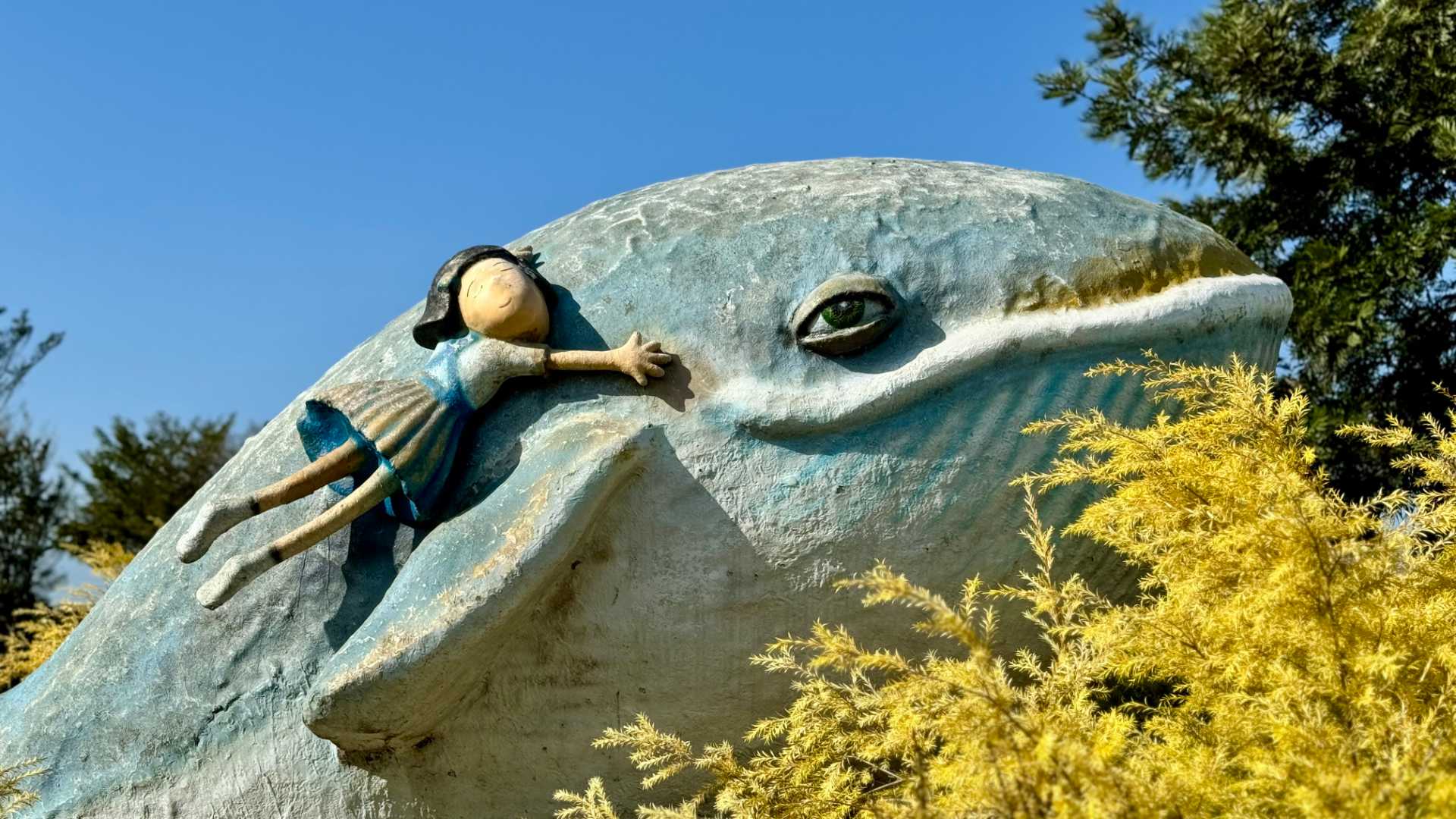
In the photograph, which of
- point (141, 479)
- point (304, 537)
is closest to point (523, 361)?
point (304, 537)

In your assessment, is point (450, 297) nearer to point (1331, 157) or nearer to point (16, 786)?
point (16, 786)

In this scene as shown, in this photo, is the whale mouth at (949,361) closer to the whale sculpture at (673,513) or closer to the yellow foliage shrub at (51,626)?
the whale sculpture at (673,513)

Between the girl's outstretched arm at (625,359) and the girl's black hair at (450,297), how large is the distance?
0.86 feet

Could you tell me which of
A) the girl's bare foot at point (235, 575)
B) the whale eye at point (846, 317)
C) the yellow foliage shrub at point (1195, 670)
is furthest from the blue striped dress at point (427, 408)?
the yellow foliage shrub at point (1195, 670)

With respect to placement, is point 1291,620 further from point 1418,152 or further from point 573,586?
point 1418,152

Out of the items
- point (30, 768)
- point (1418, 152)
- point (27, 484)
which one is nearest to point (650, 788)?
point (30, 768)

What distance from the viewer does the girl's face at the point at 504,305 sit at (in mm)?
3742

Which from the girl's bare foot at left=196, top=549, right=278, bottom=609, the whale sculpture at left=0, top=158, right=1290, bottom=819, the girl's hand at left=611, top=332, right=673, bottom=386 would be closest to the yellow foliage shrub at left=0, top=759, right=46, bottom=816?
the whale sculpture at left=0, top=158, right=1290, bottom=819

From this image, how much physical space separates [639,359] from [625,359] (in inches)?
1.7

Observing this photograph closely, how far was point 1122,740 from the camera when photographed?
2.65 meters

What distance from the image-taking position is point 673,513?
356 centimetres

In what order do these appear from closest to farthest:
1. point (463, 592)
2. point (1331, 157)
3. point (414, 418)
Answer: point (463, 592)
point (414, 418)
point (1331, 157)

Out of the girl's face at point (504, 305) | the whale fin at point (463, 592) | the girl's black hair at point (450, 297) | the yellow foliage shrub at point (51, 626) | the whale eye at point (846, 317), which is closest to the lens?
the whale fin at point (463, 592)

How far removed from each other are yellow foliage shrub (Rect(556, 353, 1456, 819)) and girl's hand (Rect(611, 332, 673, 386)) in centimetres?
82
